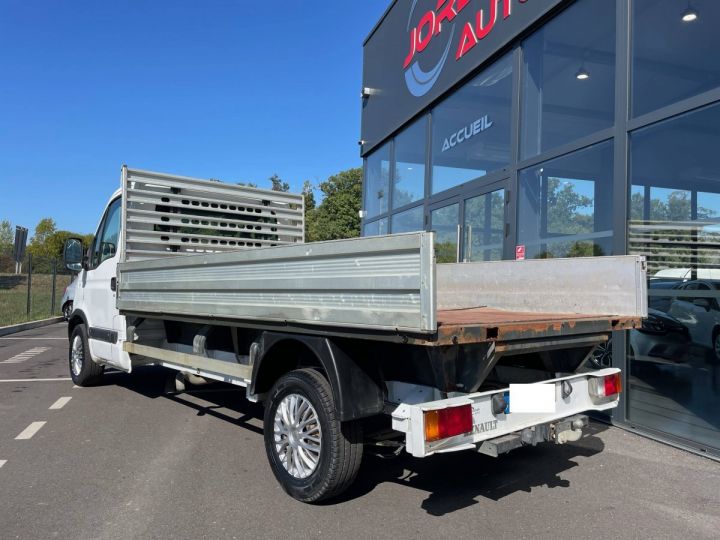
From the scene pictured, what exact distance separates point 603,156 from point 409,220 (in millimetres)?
4996

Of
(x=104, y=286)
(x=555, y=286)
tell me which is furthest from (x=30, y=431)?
(x=555, y=286)

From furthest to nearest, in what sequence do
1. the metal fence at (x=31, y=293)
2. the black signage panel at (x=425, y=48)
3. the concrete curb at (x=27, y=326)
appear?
1. the metal fence at (x=31, y=293)
2. the concrete curb at (x=27, y=326)
3. the black signage panel at (x=425, y=48)

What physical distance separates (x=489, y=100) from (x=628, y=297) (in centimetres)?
505

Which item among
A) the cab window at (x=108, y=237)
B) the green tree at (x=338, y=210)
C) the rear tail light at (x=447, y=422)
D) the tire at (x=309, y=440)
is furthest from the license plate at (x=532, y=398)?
the green tree at (x=338, y=210)

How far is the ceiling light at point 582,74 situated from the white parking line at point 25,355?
31.3 ft

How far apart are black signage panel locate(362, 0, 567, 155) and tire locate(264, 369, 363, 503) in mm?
5601

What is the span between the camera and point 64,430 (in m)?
5.19

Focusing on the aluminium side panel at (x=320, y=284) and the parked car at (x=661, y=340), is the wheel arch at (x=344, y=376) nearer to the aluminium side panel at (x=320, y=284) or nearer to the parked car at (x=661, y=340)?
the aluminium side panel at (x=320, y=284)

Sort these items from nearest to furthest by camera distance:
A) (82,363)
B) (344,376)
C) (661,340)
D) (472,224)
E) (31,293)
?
1. (344,376)
2. (661,340)
3. (82,363)
4. (472,224)
5. (31,293)

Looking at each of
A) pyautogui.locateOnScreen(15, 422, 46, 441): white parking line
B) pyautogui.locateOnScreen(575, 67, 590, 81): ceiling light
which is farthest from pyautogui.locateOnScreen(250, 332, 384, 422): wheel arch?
pyautogui.locateOnScreen(575, 67, 590, 81): ceiling light

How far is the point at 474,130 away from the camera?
8555mm

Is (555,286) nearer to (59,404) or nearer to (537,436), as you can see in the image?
(537,436)

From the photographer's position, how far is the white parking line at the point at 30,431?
4.92 metres

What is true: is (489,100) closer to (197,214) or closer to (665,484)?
(197,214)
